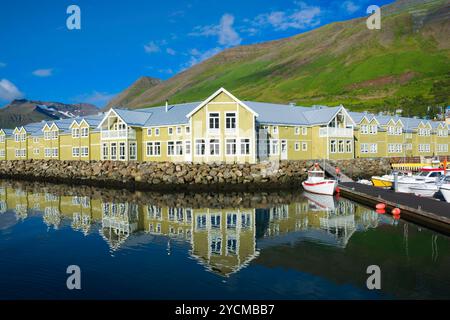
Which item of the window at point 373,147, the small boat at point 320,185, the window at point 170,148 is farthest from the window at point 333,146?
the window at point 170,148

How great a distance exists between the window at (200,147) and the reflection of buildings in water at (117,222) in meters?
13.9

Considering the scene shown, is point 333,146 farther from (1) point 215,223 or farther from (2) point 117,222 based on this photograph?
(2) point 117,222

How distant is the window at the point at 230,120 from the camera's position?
1856 inches

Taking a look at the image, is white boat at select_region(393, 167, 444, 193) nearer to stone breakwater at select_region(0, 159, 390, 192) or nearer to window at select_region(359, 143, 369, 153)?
stone breakwater at select_region(0, 159, 390, 192)

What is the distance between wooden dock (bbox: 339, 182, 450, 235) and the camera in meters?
22.5

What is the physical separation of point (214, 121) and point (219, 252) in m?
29.4

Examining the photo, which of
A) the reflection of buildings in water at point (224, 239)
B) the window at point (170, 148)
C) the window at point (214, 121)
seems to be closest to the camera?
the reflection of buildings in water at point (224, 239)

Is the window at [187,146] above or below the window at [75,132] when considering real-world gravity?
below

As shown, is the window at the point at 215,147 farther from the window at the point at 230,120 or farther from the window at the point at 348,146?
the window at the point at 348,146

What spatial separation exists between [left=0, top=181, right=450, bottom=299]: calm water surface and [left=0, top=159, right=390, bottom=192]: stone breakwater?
10.4 m

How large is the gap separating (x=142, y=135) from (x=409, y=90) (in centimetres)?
13068
